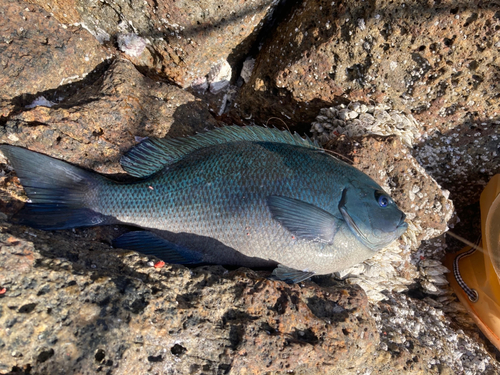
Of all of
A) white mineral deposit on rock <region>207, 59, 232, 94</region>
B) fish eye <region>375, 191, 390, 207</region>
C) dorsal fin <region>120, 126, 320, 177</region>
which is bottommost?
dorsal fin <region>120, 126, 320, 177</region>

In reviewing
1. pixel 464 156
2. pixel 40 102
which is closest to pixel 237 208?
pixel 40 102

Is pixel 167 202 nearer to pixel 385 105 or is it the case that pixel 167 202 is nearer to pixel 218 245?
pixel 218 245

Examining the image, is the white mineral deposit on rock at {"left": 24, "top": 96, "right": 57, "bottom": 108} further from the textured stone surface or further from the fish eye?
the fish eye

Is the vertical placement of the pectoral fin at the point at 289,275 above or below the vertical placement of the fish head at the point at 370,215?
below

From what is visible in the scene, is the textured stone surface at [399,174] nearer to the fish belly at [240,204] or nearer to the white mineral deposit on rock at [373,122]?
the white mineral deposit on rock at [373,122]

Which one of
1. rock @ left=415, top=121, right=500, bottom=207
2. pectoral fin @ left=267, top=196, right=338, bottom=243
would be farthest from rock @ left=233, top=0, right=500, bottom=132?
pectoral fin @ left=267, top=196, right=338, bottom=243

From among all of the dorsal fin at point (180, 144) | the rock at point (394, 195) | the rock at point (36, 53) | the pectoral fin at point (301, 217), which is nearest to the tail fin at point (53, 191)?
the dorsal fin at point (180, 144)
